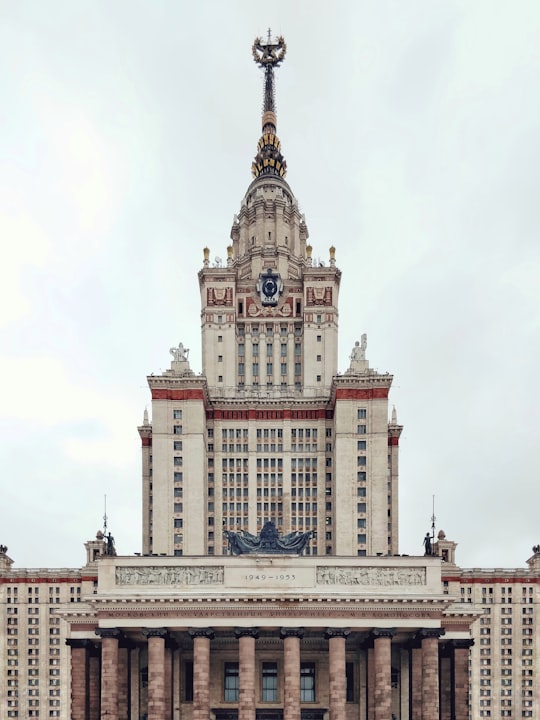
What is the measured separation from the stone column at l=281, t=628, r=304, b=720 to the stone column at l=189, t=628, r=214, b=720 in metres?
7.59

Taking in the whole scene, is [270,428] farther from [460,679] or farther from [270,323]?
[460,679]

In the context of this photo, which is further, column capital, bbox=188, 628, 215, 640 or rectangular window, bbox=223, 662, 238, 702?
rectangular window, bbox=223, 662, 238, 702

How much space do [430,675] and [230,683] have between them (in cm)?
2401

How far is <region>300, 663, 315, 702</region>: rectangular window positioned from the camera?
129750 mm

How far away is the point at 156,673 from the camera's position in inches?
4633

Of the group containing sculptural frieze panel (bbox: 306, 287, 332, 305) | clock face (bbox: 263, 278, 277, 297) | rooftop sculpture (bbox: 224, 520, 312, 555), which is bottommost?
rooftop sculpture (bbox: 224, 520, 312, 555)

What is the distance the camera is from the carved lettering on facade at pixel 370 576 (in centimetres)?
12000

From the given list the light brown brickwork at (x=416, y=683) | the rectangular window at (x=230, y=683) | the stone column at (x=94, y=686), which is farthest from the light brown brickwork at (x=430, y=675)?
the stone column at (x=94, y=686)

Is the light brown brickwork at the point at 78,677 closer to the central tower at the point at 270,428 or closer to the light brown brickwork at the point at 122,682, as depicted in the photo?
the light brown brickwork at the point at 122,682

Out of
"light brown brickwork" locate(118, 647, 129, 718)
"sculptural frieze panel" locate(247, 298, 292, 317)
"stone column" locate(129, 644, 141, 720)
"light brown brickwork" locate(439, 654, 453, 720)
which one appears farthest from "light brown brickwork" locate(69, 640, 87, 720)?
"sculptural frieze panel" locate(247, 298, 292, 317)

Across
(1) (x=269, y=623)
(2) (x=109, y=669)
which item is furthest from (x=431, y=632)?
(2) (x=109, y=669)

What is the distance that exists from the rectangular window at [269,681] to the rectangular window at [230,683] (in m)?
3.04

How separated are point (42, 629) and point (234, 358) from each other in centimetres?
4979

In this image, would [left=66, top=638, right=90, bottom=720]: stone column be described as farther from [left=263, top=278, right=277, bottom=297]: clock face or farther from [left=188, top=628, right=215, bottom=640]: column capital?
[left=263, top=278, right=277, bottom=297]: clock face
